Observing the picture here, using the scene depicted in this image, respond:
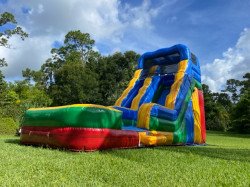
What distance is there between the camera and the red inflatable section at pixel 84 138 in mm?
6281

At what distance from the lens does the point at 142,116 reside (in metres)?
8.15

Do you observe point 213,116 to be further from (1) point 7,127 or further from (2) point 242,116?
(1) point 7,127

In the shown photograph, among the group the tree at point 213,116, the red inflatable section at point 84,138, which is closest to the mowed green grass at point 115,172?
the red inflatable section at point 84,138

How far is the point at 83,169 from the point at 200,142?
22.3 ft

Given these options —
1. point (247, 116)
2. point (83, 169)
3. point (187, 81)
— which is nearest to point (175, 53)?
point (187, 81)

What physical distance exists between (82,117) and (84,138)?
14.8 inches

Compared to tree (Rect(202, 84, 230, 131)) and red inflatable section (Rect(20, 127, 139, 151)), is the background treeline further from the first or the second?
red inflatable section (Rect(20, 127, 139, 151))

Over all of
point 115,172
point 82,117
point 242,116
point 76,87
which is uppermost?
point 76,87

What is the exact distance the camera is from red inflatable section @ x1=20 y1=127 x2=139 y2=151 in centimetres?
628

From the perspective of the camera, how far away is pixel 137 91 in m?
11.2

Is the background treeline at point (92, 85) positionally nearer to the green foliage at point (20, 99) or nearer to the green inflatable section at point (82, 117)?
the green foliage at point (20, 99)

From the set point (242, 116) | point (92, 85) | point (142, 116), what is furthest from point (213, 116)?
point (142, 116)

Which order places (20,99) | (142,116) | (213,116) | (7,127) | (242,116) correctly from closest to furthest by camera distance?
(142,116), (7,127), (242,116), (20,99), (213,116)

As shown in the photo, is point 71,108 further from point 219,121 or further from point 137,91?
point 219,121
